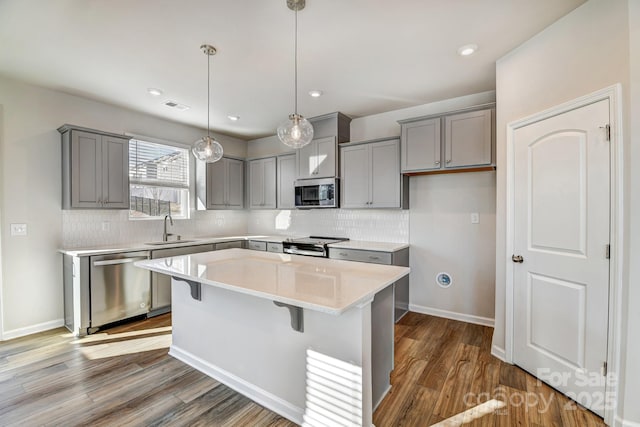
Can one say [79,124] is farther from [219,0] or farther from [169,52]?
[219,0]

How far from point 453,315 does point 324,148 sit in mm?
2823

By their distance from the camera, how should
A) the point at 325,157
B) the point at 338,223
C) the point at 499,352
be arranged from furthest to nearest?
1. the point at 338,223
2. the point at 325,157
3. the point at 499,352

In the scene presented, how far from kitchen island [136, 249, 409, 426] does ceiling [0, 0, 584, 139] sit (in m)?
1.83

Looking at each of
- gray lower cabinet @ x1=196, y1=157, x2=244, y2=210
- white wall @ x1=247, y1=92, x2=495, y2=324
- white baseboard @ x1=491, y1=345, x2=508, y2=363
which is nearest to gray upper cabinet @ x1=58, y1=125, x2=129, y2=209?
gray lower cabinet @ x1=196, y1=157, x2=244, y2=210

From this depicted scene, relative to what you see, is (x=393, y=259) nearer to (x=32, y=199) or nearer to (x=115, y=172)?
(x=115, y=172)

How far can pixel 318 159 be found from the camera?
14.0 feet

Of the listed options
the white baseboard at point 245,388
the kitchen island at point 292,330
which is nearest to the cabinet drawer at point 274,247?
the kitchen island at point 292,330

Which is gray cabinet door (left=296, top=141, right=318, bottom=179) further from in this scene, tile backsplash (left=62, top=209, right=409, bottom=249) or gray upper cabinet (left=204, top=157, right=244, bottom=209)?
gray upper cabinet (left=204, top=157, right=244, bottom=209)

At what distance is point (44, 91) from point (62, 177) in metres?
0.98

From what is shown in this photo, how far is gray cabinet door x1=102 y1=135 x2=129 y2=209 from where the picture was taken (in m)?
3.50

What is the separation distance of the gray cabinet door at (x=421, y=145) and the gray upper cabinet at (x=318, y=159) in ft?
3.36

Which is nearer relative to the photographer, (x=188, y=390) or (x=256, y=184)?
(x=188, y=390)

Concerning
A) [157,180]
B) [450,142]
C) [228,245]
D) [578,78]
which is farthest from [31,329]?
[578,78]

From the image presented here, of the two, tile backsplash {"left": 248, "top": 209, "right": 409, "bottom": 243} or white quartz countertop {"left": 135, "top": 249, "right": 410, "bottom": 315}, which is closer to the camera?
white quartz countertop {"left": 135, "top": 249, "right": 410, "bottom": 315}
